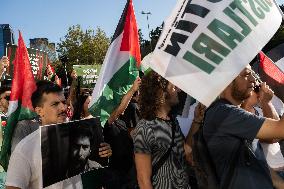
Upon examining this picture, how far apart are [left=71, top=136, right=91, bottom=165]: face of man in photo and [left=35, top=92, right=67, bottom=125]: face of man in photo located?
258 millimetres

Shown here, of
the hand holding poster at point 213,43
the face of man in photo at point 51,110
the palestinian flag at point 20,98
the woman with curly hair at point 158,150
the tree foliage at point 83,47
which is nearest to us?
the hand holding poster at point 213,43

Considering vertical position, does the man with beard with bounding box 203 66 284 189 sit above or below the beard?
below

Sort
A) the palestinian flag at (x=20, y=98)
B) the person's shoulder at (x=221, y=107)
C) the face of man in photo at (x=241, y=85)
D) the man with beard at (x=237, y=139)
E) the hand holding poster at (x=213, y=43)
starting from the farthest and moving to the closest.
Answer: the palestinian flag at (x=20, y=98), the face of man in photo at (x=241, y=85), the person's shoulder at (x=221, y=107), the man with beard at (x=237, y=139), the hand holding poster at (x=213, y=43)

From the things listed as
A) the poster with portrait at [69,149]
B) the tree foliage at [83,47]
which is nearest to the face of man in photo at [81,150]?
the poster with portrait at [69,149]

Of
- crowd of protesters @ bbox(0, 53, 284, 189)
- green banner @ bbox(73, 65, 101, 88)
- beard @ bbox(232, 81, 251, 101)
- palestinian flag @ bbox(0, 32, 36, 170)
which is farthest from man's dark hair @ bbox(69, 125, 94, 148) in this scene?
green banner @ bbox(73, 65, 101, 88)

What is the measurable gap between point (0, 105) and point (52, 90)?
2.41 m

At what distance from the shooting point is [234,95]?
2555 millimetres

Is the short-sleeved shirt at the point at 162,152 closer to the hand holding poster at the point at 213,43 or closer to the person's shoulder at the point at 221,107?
the person's shoulder at the point at 221,107

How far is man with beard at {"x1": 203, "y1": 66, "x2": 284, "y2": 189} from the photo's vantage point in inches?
91.4

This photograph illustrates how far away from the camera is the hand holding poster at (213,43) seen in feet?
7.23

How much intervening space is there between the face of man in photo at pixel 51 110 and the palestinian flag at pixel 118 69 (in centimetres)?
89

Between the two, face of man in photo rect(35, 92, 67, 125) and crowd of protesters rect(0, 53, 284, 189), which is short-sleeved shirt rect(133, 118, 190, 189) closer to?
crowd of protesters rect(0, 53, 284, 189)

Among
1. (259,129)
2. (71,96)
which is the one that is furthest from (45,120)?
(71,96)

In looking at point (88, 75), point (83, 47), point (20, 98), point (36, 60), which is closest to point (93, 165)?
point (20, 98)
